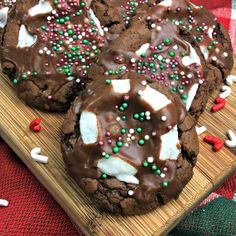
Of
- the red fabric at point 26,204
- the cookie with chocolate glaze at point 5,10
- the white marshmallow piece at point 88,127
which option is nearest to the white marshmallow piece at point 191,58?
the white marshmallow piece at point 88,127

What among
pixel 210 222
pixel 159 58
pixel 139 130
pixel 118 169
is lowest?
pixel 210 222

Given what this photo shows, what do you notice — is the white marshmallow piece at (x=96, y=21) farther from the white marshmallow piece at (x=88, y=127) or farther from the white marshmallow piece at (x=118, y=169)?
the white marshmallow piece at (x=118, y=169)

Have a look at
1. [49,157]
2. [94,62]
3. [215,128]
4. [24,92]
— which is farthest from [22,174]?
[215,128]

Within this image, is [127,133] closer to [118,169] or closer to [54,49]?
[118,169]

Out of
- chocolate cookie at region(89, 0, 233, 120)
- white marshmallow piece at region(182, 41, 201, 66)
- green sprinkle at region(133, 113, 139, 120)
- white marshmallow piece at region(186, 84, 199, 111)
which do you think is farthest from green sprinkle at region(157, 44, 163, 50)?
green sprinkle at region(133, 113, 139, 120)

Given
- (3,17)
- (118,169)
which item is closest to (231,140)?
(118,169)
